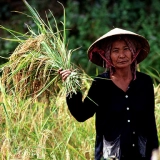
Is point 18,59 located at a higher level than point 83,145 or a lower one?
higher

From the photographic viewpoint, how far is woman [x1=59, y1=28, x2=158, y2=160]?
13.1ft

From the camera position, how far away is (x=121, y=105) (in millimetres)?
4012

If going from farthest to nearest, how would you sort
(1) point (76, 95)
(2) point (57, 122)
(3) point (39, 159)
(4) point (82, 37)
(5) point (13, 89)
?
(4) point (82, 37), (2) point (57, 122), (5) point (13, 89), (3) point (39, 159), (1) point (76, 95)

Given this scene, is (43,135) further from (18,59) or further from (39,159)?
(18,59)

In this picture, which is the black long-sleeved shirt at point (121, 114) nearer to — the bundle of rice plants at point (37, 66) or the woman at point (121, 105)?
the woman at point (121, 105)

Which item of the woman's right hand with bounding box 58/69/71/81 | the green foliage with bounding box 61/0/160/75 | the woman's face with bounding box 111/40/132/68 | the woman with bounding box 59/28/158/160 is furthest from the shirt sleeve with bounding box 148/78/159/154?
the green foliage with bounding box 61/0/160/75

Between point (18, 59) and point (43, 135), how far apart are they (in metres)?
0.57

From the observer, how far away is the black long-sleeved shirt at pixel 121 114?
400cm

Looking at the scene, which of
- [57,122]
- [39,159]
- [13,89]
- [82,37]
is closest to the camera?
[39,159]

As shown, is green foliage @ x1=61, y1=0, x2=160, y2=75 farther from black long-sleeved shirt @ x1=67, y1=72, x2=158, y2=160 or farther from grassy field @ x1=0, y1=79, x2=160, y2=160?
black long-sleeved shirt @ x1=67, y1=72, x2=158, y2=160

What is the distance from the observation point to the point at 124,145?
4008 millimetres

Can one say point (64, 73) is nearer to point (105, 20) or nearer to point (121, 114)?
point (121, 114)

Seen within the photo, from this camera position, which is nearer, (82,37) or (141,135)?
(141,135)

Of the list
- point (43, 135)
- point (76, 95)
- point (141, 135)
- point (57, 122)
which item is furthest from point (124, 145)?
point (57, 122)
